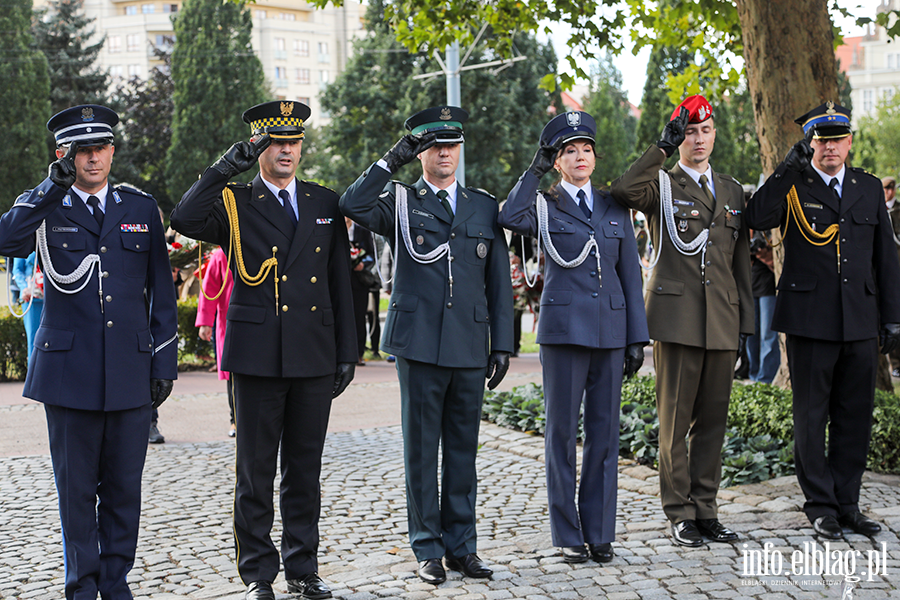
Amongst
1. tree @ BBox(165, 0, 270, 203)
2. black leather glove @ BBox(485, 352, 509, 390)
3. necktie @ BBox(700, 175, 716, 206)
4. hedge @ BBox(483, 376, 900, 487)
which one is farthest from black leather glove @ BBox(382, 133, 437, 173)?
tree @ BBox(165, 0, 270, 203)

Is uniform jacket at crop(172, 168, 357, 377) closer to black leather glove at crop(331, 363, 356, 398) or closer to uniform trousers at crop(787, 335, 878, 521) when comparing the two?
black leather glove at crop(331, 363, 356, 398)

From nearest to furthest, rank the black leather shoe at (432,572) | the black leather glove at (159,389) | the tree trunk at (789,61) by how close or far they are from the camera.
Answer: the black leather glove at (159,389), the black leather shoe at (432,572), the tree trunk at (789,61)

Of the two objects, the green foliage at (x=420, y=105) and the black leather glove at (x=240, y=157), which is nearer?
the black leather glove at (x=240, y=157)

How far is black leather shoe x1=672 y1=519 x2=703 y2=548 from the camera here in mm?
5102

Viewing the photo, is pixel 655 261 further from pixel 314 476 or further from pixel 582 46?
pixel 582 46

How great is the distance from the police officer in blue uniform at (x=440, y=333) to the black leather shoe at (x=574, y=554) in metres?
0.46

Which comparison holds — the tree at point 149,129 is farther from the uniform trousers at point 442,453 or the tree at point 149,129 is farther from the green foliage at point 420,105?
the uniform trousers at point 442,453

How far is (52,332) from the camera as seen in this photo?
4137 millimetres

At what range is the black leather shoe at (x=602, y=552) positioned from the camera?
16.0 feet

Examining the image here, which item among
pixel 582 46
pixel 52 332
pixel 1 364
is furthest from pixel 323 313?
pixel 1 364

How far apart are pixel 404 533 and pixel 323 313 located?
1.74 m

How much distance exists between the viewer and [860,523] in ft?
17.3

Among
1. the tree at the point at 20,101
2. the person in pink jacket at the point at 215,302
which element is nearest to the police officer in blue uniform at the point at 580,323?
the person in pink jacket at the point at 215,302

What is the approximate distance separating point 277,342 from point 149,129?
135 feet
